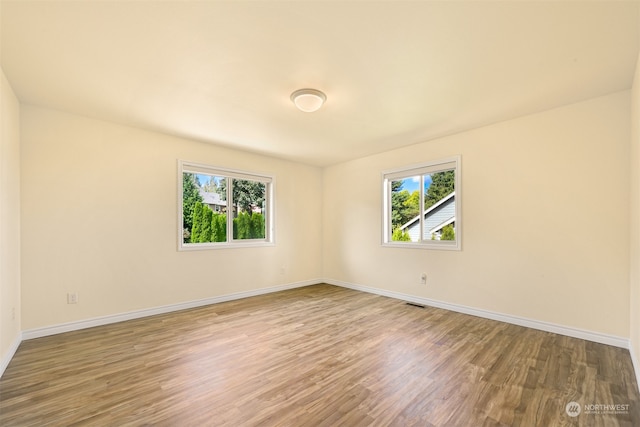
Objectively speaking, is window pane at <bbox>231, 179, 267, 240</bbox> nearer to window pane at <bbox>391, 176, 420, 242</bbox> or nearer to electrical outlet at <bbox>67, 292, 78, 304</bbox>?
electrical outlet at <bbox>67, 292, 78, 304</bbox>

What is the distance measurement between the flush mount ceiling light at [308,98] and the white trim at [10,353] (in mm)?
3371

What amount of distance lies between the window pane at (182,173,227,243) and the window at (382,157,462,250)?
9.20 feet

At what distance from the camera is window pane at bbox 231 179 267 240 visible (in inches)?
189

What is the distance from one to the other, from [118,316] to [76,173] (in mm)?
1822

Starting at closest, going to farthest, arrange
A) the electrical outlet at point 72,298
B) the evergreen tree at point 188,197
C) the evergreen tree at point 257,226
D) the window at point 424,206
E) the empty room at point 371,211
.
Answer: the empty room at point 371,211 < the electrical outlet at point 72,298 < the window at point 424,206 < the evergreen tree at point 188,197 < the evergreen tree at point 257,226

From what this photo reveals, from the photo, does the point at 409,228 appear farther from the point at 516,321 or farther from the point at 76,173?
the point at 76,173

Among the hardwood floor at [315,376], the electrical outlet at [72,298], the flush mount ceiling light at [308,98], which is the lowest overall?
the hardwood floor at [315,376]

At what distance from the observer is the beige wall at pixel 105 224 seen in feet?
9.91

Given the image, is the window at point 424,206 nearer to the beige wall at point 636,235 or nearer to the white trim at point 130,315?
the beige wall at point 636,235

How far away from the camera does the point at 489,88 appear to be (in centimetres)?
262

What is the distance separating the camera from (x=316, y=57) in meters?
2.13

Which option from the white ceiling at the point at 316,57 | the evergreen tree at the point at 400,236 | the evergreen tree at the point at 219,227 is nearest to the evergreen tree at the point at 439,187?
the evergreen tree at the point at 400,236

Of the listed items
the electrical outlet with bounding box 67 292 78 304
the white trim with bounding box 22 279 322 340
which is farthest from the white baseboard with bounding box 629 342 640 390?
the electrical outlet with bounding box 67 292 78 304

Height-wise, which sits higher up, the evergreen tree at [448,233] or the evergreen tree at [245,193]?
the evergreen tree at [245,193]
